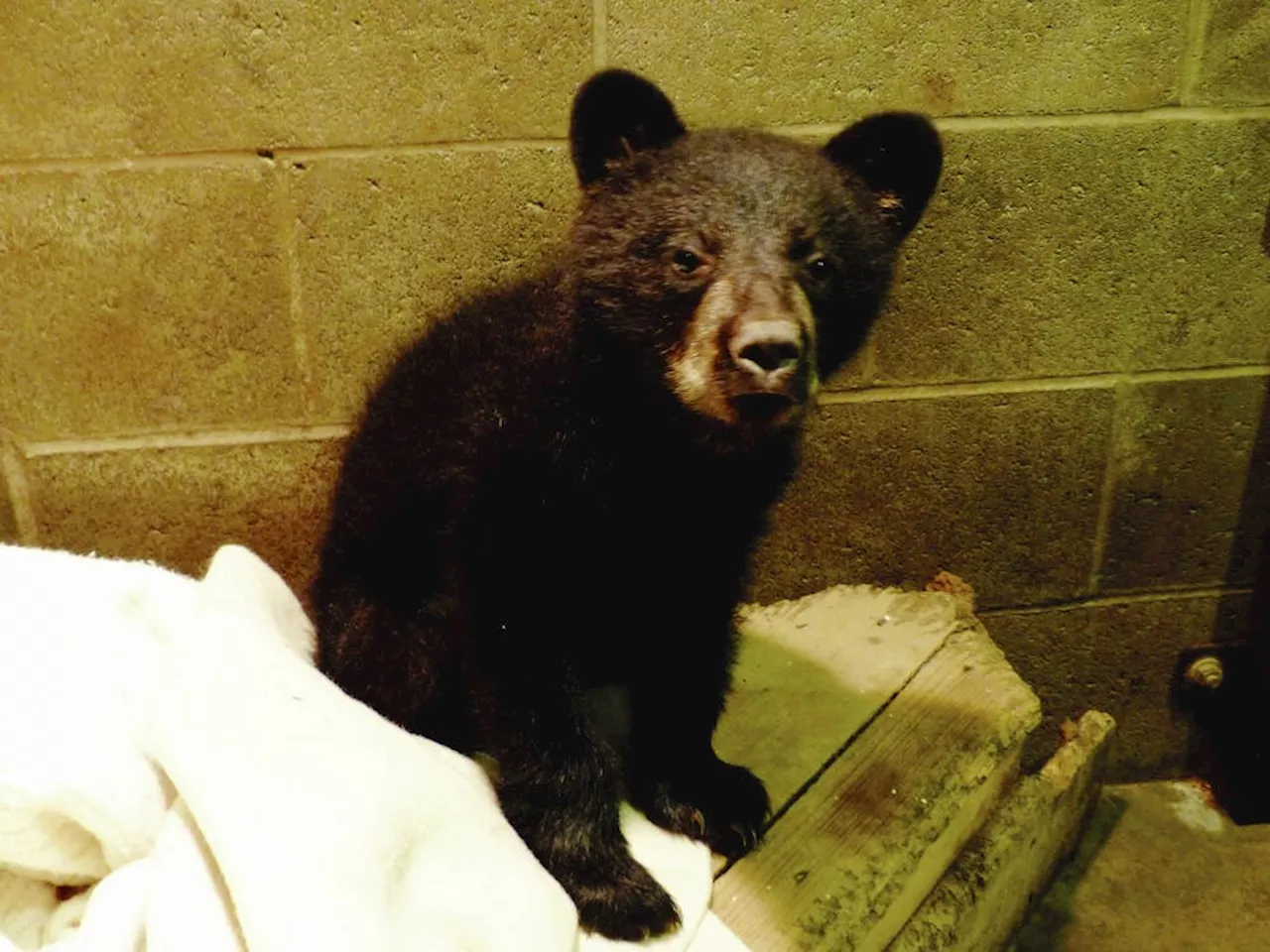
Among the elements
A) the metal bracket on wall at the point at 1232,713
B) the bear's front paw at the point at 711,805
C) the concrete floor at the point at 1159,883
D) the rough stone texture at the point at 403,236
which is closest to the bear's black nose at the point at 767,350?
the bear's front paw at the point at 711,805

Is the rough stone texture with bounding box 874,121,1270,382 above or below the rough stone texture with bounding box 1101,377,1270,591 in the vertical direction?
above

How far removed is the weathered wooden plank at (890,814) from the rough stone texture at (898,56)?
1164 mm

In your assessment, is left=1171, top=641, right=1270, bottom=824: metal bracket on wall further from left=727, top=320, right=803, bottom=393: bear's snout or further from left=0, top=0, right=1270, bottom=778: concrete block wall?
left=727, top=320, right=803, bottom=393: bear's snout

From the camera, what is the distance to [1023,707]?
2018 mm

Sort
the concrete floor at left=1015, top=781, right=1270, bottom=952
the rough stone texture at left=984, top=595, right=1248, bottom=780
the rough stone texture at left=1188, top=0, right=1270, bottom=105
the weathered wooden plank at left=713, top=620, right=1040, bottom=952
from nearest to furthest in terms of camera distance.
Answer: the weathered wooden plank at left=713, top=620, right=1040, bottom=952 < the rough stone texture at left=1188, top=0, right=1270, bottom=105 < the concrete floor at left=1015, top=781, right=1270, bottom=952 < the rough stone texture at left=984, top=595, right=1248, bottom=780

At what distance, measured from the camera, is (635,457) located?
1529 mm

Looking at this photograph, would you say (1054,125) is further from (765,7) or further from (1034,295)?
(765,7)

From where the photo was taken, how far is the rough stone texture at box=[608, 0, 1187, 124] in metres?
1.98

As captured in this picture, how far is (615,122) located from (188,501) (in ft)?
4.24

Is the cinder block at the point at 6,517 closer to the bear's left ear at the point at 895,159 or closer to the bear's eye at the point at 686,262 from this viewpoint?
the bear's eye at the point at 686,262

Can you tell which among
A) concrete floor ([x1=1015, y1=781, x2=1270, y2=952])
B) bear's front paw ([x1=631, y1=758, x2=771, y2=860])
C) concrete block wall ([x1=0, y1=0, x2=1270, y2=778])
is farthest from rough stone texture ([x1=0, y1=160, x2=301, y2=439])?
concrete floor ([x1=1015, y1=781, x2=1270, y2=952])

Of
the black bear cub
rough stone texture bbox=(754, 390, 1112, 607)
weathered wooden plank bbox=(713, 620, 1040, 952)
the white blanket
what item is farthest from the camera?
rough stone texture bbox=(754, 390, 1112, 607)

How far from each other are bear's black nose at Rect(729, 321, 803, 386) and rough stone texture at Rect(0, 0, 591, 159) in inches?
35.8

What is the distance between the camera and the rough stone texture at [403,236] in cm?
202
